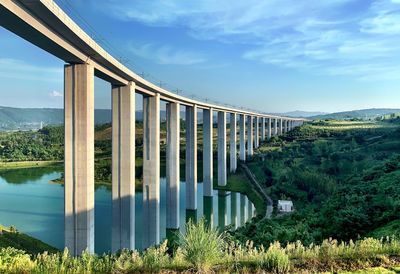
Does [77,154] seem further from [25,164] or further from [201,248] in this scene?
[25,164]

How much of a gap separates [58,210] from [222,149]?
20.4 m

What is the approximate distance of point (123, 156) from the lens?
18.3 metres

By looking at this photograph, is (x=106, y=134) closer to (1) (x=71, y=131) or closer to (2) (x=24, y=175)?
(2) (x=24, y=175)

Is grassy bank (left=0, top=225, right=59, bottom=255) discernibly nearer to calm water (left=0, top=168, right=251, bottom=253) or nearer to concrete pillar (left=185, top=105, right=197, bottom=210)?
calm water (left=0, top=168, right=251, bottom=253)

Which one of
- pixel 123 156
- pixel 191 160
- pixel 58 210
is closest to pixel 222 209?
pixel 191 160

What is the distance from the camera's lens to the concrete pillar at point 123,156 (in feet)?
59.5

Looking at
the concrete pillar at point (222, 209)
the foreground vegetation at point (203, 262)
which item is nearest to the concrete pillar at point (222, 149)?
the concrete pillar at point (222, 209)

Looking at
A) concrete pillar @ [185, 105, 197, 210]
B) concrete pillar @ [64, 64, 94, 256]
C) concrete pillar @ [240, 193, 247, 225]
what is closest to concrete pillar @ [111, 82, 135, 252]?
concrete pillar @ [64, 64, 94, 256]

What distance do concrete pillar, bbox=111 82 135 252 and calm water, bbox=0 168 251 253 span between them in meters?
3.83

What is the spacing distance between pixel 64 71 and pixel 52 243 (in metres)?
13.2

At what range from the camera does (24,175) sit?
56000mm

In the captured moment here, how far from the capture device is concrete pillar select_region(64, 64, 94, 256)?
13219 mm

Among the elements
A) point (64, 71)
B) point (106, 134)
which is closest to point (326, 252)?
point (64, 71)

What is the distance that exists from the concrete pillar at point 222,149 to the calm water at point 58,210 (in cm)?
246
